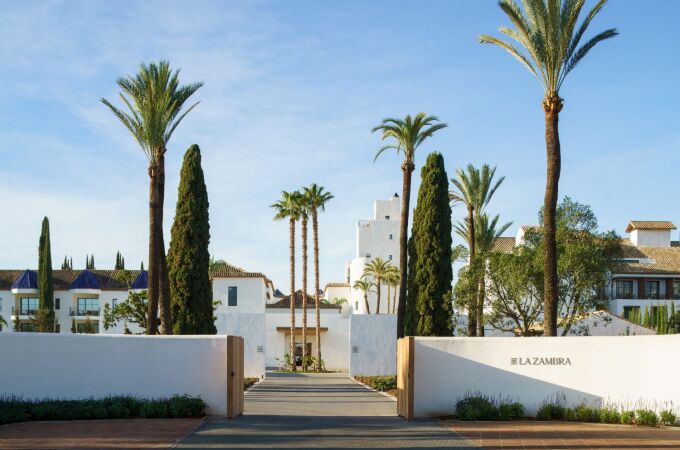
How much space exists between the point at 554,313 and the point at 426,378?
4.79 metres

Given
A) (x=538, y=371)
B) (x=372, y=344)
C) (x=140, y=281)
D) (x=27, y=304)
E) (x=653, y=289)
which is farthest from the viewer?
(x=27, y=304)

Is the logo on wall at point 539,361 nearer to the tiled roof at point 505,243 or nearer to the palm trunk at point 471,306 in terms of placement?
the palm trunk at point 471,306

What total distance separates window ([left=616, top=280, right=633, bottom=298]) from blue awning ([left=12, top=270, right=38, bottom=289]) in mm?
A: 51261

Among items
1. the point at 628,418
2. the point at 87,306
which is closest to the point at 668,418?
the point at 628,418

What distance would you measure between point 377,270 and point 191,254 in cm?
4353

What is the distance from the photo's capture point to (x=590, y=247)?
1350 inches

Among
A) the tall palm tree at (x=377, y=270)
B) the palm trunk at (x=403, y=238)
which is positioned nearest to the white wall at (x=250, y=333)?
the palm trunk at (x=403, y=238)

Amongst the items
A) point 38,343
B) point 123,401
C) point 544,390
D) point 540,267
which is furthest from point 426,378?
point 540,267

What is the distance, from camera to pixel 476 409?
2017 centimetres

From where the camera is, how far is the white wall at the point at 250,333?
47531mm

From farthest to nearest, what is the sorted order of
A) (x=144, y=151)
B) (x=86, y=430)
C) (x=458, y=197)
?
(x=458, y=197) < (x=144, y=151) < (x=86, y=430)

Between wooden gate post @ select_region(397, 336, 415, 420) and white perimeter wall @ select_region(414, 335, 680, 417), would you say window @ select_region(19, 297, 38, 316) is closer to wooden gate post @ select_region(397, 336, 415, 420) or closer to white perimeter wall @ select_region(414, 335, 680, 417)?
wooden gate post @ select_region(397, 336, 415, 420)

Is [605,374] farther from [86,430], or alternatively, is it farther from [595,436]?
[86,430]

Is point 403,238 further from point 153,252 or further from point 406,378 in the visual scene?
point 406,378
